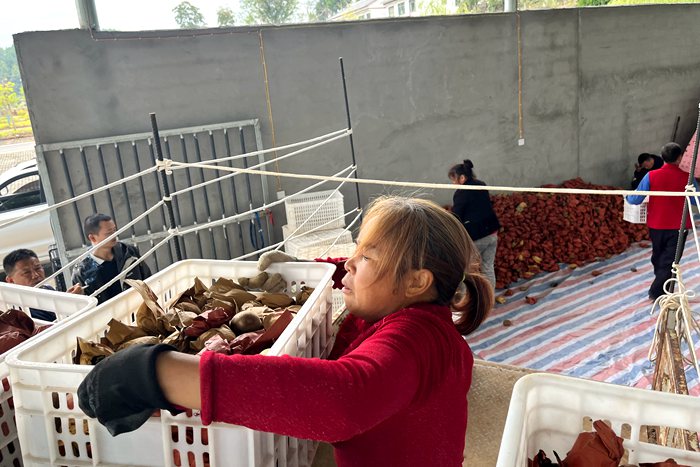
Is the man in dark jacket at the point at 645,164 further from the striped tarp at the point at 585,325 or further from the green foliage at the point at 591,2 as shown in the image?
the green foliage at the point at 591,2

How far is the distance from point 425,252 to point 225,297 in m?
0.58

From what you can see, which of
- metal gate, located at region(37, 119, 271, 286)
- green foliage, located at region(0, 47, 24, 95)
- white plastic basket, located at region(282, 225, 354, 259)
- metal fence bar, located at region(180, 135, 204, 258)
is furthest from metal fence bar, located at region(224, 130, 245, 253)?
green foliage, located at region(0, 47, 24, 95)

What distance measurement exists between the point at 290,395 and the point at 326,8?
3.77 metres

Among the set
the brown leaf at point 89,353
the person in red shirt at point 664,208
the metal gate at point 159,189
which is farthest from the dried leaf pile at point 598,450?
the person in red shirt at point 664,208

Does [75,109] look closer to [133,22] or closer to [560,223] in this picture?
[133,22]

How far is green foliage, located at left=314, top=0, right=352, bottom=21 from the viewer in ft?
12.8

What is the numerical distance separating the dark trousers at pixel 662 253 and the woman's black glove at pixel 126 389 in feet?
12.8

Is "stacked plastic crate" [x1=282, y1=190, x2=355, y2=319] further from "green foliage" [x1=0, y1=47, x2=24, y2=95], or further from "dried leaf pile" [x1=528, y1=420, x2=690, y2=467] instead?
"dried leaf pile" [x1=528, y1=420, x2=690, y2=467]

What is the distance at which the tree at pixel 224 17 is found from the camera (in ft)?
11.2

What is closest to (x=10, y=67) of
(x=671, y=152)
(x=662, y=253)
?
(x=671, y=152)

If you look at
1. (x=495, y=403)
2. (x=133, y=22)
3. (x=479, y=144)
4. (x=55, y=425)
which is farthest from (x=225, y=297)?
(x=479, y=144)

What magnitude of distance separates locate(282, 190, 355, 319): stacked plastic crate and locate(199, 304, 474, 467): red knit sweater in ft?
7.70

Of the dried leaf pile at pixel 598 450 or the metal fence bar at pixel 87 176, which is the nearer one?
the dried leaf pile at pixel 598 450

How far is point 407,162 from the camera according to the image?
14.1ft
